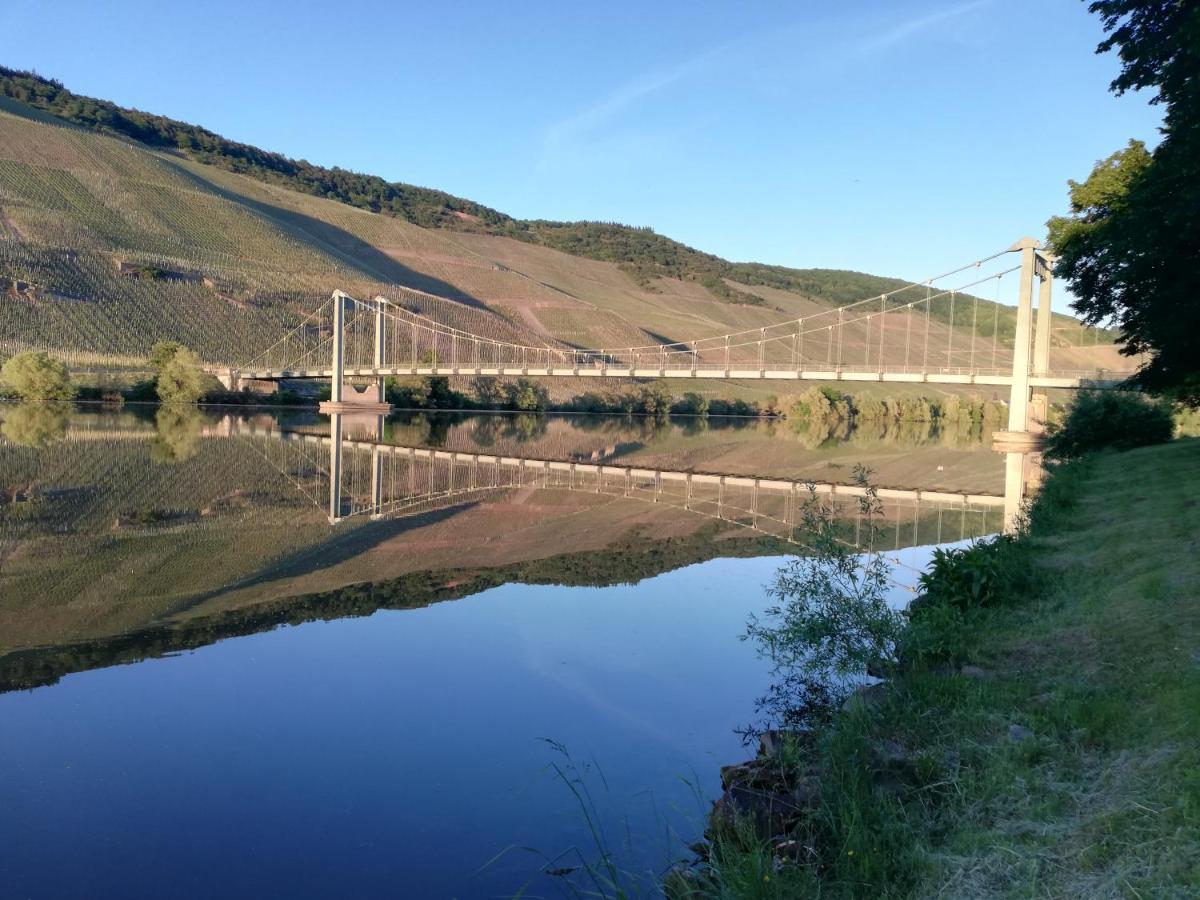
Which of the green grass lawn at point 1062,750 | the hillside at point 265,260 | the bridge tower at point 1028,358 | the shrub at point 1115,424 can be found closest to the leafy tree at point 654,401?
the hillside at point 265,260

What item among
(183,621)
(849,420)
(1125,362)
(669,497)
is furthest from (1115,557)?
(849,420)

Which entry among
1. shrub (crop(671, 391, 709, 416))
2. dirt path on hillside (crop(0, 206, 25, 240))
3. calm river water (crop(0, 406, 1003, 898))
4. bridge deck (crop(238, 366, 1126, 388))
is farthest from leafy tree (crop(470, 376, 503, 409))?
calm river water (crop(0, 406, 1003, 898))

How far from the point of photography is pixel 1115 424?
939 inches

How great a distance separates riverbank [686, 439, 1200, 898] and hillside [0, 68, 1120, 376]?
44001 mm

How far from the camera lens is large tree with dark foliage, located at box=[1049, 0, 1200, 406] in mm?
12172

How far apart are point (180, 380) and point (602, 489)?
90.3ft

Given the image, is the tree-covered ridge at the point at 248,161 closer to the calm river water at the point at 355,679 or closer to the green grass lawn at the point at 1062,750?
the calm river water at the point at 355,679

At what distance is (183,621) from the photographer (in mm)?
7586

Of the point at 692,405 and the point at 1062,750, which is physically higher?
the point at 692,405

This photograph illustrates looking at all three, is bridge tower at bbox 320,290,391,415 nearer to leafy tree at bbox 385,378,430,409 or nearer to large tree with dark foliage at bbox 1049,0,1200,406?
leafy tree at bbox 385,378,430,409

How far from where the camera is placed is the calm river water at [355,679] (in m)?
4.12

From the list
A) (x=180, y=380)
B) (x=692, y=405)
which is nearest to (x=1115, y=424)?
(x=180, y=380)

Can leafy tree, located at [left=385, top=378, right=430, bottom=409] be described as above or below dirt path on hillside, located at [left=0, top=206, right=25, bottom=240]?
below

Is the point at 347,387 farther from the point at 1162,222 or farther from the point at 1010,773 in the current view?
the point at 1010,773
